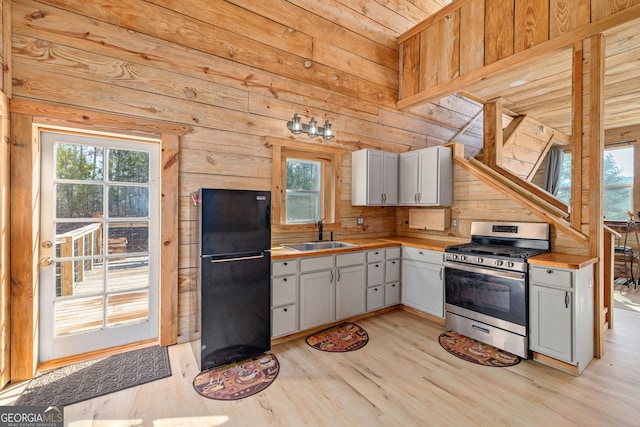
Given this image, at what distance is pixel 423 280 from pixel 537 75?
298cm

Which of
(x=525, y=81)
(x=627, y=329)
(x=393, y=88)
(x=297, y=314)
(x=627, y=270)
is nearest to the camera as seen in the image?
(x=297, y=314)

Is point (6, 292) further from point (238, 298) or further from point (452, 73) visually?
point (452, 73)

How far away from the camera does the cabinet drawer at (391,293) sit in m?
3.69

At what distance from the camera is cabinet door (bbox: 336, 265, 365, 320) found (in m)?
3.29

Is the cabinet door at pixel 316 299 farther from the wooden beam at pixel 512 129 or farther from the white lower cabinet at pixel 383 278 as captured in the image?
the wooden beam at pixel 512 129

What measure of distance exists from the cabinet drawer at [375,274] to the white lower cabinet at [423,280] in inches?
13.7

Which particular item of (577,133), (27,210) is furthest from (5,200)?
(577,133)

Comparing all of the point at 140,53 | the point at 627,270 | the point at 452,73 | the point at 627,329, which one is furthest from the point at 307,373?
the point at 627,270

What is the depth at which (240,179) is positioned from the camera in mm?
3211

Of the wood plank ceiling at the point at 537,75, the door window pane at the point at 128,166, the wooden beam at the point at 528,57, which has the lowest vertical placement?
the door window pane at the point at 128,166

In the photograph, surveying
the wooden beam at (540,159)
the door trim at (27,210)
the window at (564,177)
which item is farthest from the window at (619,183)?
the door trim at (27,210)

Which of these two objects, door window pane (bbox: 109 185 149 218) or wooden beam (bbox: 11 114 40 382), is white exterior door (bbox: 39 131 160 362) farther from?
wooden beam (bbox: 11 114 40 382)

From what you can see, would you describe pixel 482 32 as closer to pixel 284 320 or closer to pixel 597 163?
pixel 597 163

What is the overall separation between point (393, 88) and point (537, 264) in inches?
128
